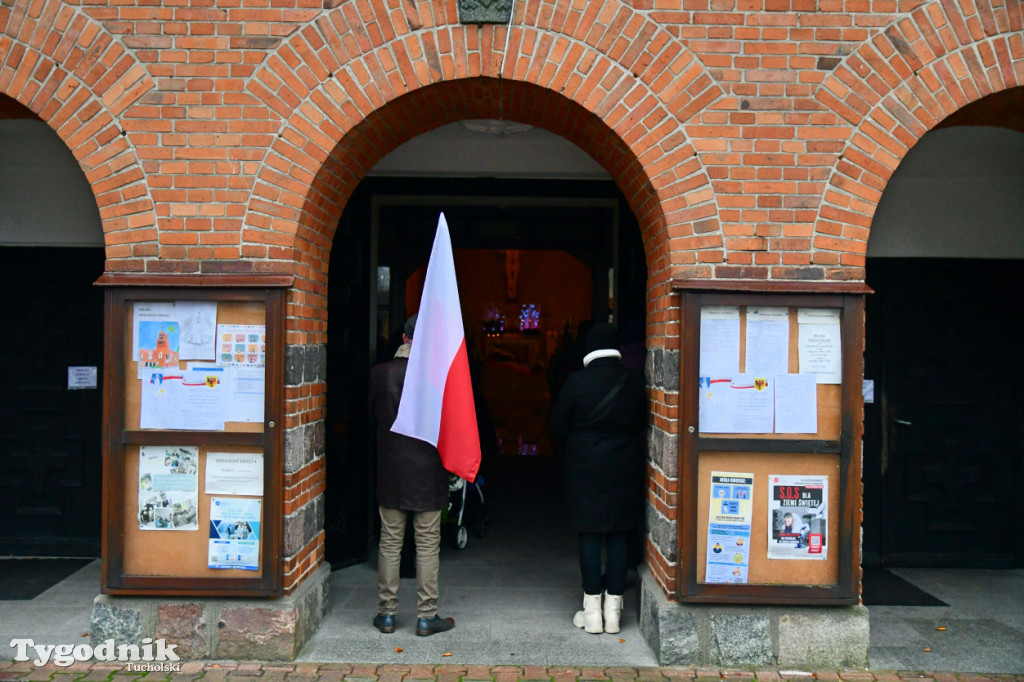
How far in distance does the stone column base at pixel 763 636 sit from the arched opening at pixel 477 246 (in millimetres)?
297

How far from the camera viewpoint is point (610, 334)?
191 inches

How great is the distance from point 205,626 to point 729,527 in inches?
124

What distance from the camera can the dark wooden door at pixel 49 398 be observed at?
6.35 meters

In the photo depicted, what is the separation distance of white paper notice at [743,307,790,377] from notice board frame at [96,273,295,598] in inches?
108

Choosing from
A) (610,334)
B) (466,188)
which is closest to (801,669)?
(610,334)

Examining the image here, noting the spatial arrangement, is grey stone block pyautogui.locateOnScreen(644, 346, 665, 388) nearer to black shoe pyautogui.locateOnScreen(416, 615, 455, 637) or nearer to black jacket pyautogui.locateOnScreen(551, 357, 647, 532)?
black jacket pyautogui.locateOnScreen(551, 357, 647, 532)

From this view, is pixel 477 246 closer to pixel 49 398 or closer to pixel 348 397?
pixel 348 397

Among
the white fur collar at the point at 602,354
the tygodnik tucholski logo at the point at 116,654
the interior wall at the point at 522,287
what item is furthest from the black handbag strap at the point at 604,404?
the interior wall at the point at 522,287

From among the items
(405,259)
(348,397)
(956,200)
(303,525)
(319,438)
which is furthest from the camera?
(405,259)

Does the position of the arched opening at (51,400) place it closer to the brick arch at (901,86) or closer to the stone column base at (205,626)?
the stone column base at (205,626)

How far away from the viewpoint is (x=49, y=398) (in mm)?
6410

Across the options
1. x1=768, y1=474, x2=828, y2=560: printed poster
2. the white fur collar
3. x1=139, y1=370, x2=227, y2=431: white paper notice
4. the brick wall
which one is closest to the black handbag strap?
the white fur collar

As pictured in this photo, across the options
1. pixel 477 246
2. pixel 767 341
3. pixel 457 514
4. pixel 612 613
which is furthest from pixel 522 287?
pixel 767 341

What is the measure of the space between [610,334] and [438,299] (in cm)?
116
